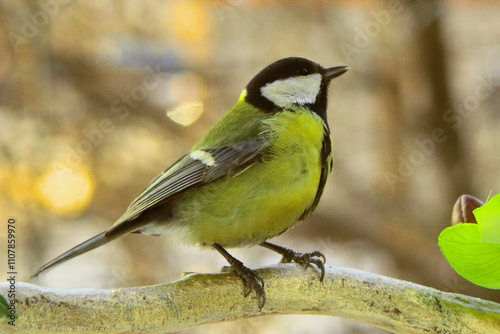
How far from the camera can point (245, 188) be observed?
1.03 metres

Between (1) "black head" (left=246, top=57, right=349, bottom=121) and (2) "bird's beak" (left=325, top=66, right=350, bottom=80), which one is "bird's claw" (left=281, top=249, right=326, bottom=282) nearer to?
(1) "black head" (left=246, top=57, right=349, bottom=121)

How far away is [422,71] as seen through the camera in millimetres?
2053

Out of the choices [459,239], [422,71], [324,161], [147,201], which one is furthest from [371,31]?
[459,239]

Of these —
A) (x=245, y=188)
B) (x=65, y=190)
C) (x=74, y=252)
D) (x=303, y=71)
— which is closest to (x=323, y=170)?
(x=245, y=188)

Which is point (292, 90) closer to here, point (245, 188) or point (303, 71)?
point (303, 71)

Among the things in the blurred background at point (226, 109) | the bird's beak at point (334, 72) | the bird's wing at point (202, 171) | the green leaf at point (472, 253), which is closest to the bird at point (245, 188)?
the bird's wing at point (202, 171)

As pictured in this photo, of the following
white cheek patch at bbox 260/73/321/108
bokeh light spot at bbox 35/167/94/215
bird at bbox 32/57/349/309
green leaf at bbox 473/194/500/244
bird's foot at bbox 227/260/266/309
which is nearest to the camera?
green leaf at bbox 473/194/500/244

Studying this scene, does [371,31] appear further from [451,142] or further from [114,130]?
[114,130]

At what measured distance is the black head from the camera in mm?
1158

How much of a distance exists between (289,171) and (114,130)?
3.64 feet

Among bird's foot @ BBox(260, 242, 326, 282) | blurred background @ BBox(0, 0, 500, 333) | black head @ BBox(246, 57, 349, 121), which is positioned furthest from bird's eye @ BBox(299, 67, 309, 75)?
blurred background @ BBox(0, 0, 500, 333)

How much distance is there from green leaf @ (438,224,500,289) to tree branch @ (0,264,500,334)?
25 cm

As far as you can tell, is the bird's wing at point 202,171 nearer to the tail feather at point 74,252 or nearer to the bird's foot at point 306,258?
the tail feather at point 74,252

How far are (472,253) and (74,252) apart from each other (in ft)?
2.13
